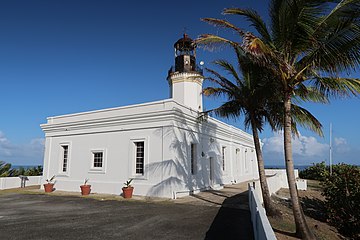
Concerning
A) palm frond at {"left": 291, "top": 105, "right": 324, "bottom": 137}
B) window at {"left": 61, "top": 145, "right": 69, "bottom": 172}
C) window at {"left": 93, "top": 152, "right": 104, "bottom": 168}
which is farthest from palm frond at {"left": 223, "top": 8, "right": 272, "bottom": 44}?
window at {"left": 61, "top": 145, "right": 69, "bottom": 172}

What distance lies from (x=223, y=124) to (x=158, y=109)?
307 inches

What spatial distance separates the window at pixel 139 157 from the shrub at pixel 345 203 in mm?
8956

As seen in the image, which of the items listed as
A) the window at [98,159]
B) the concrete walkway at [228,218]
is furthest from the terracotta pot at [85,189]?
the concrete walkway at [228,218]

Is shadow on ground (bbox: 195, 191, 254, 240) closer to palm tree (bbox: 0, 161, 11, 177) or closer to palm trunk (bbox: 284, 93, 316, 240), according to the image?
palm trunk (bbox: 284, 93, 316, 240)

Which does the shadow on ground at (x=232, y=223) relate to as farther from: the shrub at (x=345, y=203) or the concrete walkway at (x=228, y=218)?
the shrub at (x=345, y=203)

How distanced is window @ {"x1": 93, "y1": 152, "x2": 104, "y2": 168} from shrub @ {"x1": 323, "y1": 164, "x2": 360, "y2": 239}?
1172 cm

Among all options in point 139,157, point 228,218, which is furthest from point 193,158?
point 228,218

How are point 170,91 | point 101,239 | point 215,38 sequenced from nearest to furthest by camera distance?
point 101,239 < point 215,38 < point 170,91

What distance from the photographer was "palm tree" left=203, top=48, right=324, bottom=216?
9.07 meters

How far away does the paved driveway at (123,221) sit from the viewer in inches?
249

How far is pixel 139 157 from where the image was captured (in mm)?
13203

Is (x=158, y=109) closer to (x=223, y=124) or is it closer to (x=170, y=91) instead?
(x=170, y=91)

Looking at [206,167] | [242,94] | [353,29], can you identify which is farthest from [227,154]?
[353,29]

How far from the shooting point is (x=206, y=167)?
1527 centimetres
